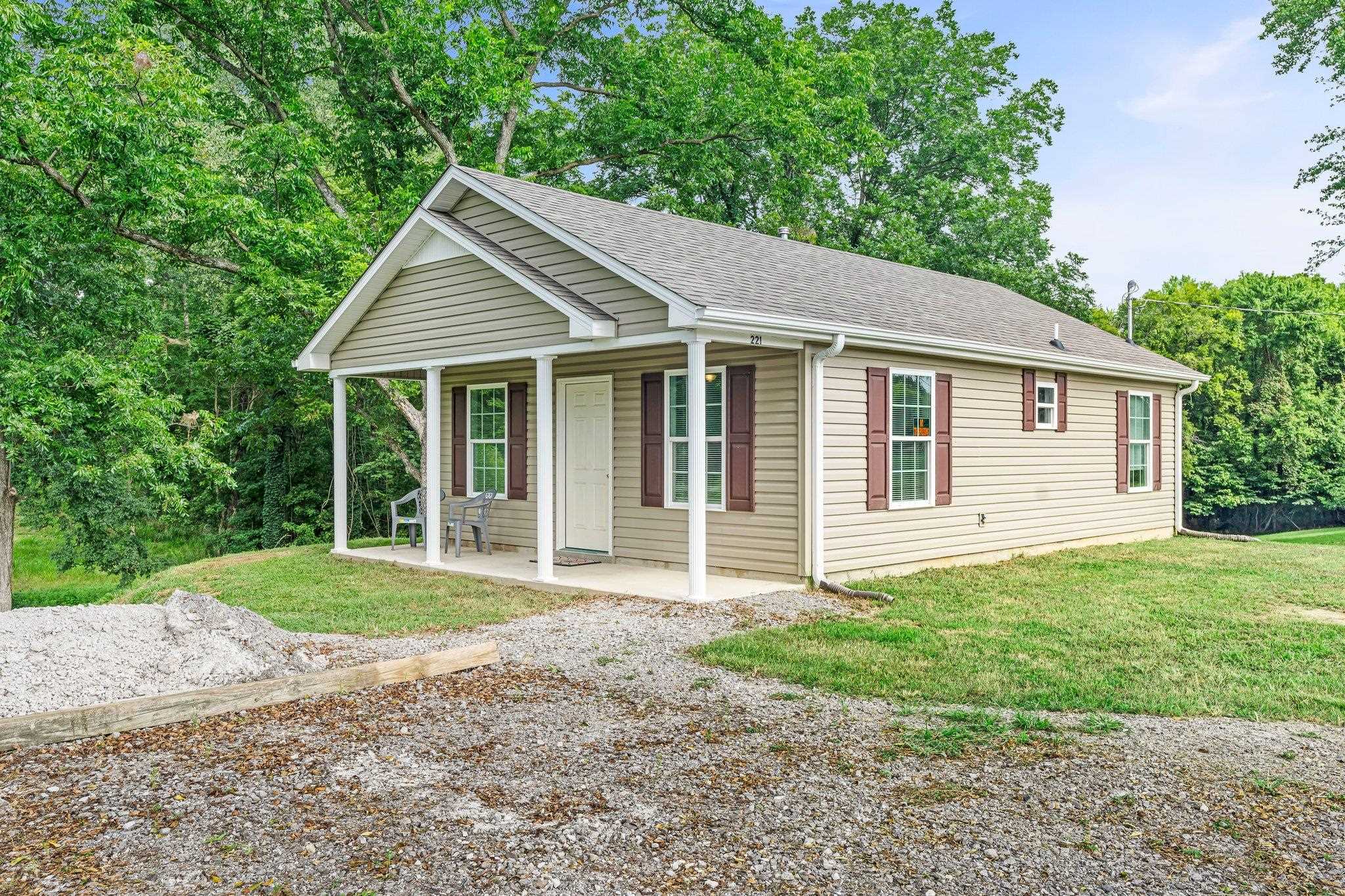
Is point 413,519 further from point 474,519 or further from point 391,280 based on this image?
point 391,280

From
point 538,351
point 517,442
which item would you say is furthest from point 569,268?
point 517,442

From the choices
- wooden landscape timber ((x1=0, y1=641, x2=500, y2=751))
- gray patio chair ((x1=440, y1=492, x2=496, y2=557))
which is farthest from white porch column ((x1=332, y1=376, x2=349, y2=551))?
wooden landscape timber ((x1=0, y1=641, x2=500, y2=751))

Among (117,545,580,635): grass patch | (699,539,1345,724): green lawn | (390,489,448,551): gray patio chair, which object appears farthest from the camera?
(390,489,448,551): gray patio chair

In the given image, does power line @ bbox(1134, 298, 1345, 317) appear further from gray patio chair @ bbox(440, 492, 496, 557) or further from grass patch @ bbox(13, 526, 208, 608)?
grass patch @ bbox(13, 526, 208, 608)

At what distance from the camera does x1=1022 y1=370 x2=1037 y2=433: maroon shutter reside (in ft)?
40.3

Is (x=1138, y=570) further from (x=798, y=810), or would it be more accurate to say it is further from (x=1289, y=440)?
(x=1289, y=440)

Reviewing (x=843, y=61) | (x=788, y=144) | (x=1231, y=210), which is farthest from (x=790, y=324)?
(x=1231, y=210)

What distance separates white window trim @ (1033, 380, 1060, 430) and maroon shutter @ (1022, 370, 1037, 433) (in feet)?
0.62

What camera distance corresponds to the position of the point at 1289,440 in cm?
2194

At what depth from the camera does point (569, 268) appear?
32.2 ft

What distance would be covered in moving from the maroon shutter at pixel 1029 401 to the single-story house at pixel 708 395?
0.11ft

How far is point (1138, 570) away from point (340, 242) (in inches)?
481

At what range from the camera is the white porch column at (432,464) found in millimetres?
10836

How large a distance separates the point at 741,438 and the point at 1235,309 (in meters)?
16.7
